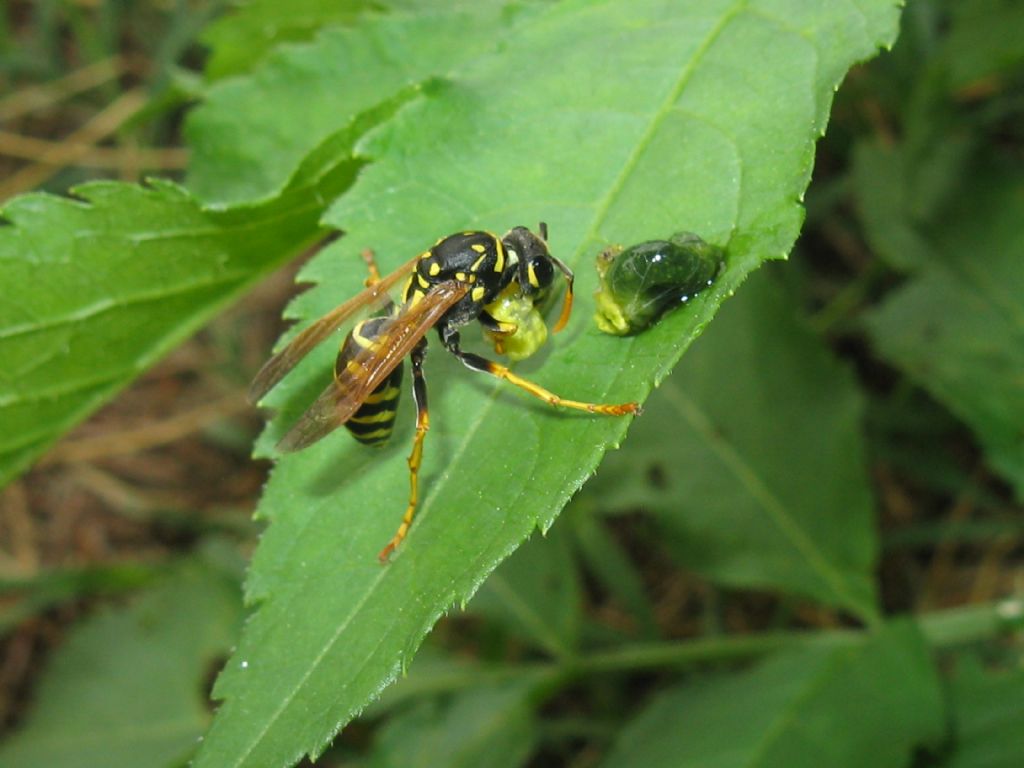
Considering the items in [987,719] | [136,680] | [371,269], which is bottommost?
[987,719]

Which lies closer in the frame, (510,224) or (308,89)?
(510,224)

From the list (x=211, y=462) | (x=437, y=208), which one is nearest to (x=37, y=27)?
(x=211, y=462)

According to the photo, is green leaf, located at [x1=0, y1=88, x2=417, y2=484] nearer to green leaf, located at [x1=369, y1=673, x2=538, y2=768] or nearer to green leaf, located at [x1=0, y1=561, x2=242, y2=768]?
green leaf, located at [x1=369, y1=673, x2=538, y2=768]

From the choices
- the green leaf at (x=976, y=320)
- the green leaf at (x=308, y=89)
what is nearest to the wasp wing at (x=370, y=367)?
the green leaf at (x=308, y=89)

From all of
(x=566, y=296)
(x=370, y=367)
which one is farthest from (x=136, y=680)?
(x=566, y=296)

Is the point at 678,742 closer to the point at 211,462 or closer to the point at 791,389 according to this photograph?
the point at 791,389

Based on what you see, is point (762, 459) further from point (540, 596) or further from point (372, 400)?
point (372, 400)
